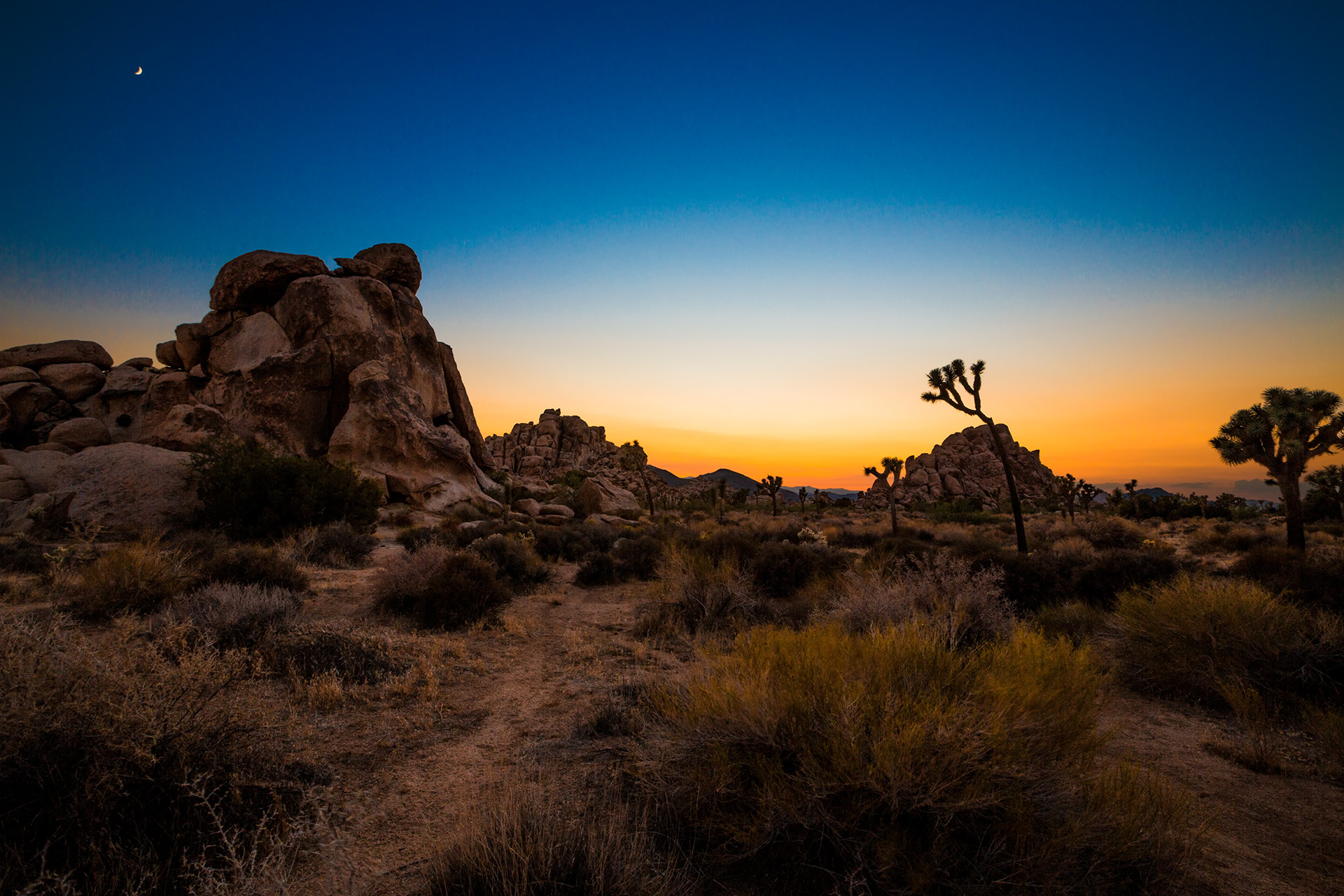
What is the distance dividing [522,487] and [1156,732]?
34.3 metres

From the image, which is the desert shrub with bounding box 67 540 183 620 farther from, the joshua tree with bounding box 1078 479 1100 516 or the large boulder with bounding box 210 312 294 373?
the joshua tree with bounding box 1078 479 1100 516

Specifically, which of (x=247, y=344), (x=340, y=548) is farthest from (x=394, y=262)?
(x=340, y=548)

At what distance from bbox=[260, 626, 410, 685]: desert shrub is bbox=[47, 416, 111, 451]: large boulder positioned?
1078 inches

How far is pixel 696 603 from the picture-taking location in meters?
8.95

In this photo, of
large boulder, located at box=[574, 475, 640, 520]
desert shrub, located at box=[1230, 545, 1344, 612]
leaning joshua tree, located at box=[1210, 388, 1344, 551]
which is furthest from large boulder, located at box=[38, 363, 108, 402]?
leaning joshua tree, located at box=[1210, 388, 1344, 551]

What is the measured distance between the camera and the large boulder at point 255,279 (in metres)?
28.3

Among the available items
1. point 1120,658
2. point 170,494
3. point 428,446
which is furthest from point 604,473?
point 1120,658

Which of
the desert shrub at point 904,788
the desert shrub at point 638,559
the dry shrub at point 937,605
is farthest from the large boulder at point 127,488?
the desert shrub at point 904,788

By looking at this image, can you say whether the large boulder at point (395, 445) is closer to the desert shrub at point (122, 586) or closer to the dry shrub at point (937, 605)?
the desert shrub at point (122, 586)

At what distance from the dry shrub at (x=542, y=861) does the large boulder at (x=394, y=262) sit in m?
35.8

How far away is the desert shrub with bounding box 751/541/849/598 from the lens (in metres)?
11.1

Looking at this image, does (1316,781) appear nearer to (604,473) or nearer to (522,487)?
(522,487)

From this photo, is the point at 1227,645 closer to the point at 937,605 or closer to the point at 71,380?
the point at 937,605

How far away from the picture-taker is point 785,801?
9.84ft
